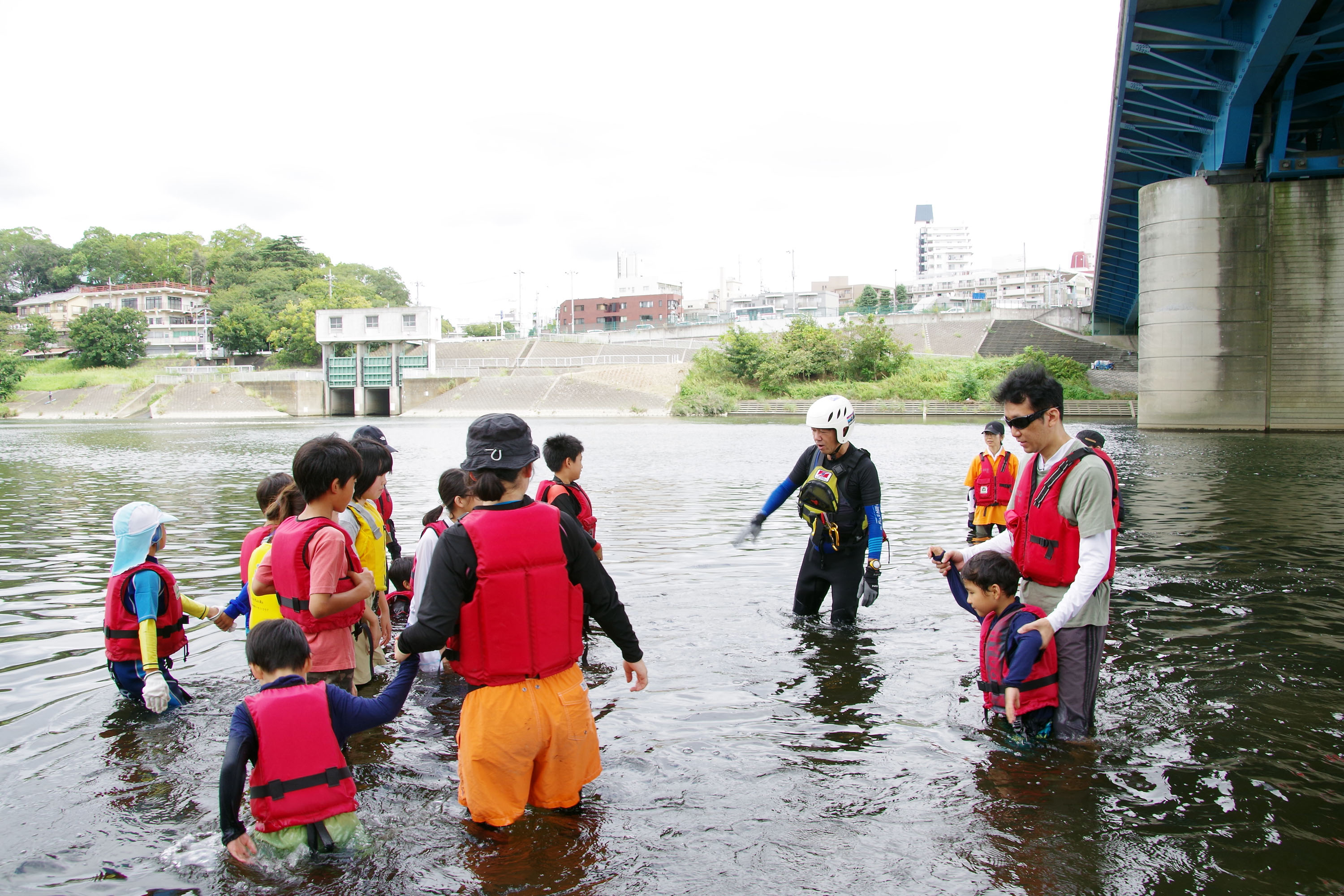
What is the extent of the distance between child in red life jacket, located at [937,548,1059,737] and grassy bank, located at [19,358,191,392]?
83363 mm

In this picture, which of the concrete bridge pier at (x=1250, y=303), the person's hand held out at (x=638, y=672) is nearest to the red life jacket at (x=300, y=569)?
the person's hand held out at (x=638, y=672)

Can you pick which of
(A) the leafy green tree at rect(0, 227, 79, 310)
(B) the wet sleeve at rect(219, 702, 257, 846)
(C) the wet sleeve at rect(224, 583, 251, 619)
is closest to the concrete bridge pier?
(C) the wet sleeve at rect(224, 583, 251, 619)

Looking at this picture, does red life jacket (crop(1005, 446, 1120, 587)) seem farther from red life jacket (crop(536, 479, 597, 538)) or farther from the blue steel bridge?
the blue steel bridge

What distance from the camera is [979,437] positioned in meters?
33.5

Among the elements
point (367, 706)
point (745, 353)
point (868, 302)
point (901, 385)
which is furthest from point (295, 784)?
point (868, 302)

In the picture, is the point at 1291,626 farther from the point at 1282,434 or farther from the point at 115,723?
the point at 1282,434

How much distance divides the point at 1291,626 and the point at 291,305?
311 ft

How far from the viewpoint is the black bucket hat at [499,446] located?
3312 mm

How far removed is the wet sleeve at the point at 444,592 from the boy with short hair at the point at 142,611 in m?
2.60

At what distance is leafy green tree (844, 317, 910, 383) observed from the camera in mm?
66938

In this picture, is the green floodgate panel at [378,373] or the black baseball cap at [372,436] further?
the green floodgate panel at [378,373]

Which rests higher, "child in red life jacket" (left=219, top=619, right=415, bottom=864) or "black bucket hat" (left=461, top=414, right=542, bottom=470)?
"black bucket hat" (left=461, top=414, right=542, bottom=470)

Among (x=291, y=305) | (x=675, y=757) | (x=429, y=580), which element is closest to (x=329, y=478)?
(x=429, y=580)

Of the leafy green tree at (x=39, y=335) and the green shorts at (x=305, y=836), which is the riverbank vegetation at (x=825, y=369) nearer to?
the green shorts at (x=305, y=836)
